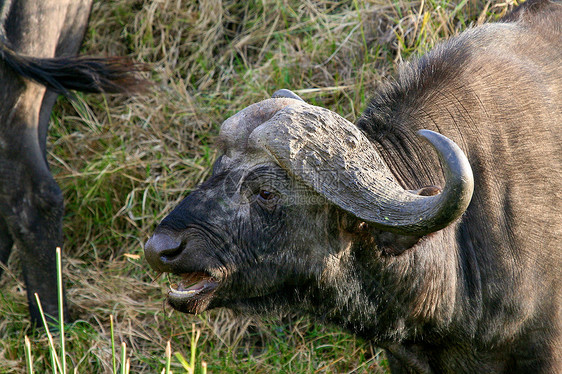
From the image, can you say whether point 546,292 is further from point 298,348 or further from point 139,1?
point 139,1

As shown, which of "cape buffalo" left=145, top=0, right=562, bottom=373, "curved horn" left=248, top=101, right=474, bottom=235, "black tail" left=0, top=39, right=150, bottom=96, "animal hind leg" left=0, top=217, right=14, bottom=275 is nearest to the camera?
"curved horn" left=248, top=101, right=474, bottom=235

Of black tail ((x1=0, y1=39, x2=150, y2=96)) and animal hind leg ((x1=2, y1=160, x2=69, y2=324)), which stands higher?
black tail ((x1=0, y1=39, x2=150, y2=96))

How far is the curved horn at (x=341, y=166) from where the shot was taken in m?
2.77

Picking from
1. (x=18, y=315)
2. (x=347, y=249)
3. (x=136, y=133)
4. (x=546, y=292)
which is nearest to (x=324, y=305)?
(x=347, y=249)

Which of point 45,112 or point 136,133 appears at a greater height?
point 45,112

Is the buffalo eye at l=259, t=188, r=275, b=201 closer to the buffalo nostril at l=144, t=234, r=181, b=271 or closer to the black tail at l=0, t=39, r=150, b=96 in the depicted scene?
the buffalo nostril at l=144, t=234, r=181, b=271

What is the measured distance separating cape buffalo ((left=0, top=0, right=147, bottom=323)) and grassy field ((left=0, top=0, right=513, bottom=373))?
1.64 feet

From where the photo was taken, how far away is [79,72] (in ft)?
15.6

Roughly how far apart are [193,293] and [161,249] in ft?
0.83

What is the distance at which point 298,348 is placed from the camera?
4.75m

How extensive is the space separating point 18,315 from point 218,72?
2748 mm

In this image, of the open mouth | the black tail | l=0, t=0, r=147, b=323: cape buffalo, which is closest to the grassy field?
l=0, t=0, r=147, b=323: cape buffalo

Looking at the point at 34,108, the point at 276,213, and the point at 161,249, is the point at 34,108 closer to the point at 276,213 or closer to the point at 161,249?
the point at 161,249

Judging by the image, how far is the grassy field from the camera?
4805mm
